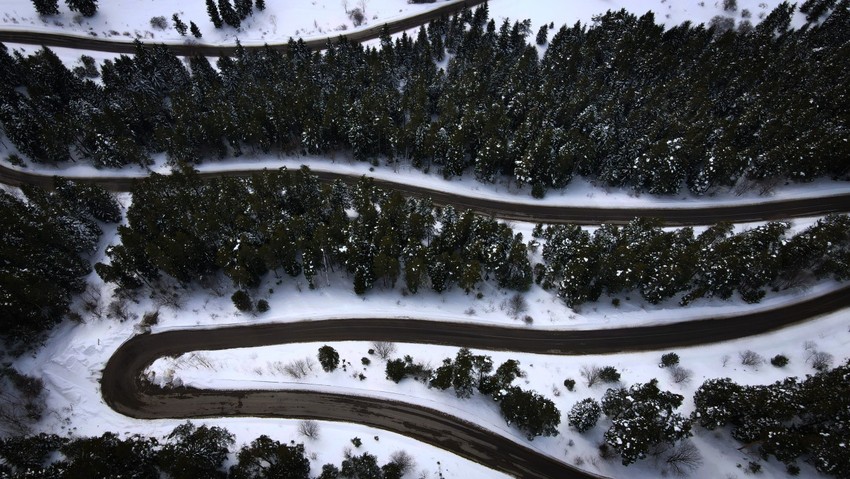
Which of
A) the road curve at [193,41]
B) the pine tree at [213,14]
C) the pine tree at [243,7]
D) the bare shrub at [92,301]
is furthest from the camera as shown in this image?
the pine tree at [243,7]

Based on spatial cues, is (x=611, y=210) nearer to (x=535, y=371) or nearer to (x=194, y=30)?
(x=535, y=371)

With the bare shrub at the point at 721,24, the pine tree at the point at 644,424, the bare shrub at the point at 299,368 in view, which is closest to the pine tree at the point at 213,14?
the bare shrub at the point at 299,368

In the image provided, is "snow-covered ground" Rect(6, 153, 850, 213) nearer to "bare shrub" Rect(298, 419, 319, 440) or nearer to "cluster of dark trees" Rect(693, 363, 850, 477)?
"cluster of dark trees" Rect(693, 363, 850, 477)

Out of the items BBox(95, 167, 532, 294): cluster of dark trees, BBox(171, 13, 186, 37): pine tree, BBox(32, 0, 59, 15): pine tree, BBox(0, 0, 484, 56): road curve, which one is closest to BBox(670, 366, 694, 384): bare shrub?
BBox(95, 167, 532, 294): cluster of dark trees

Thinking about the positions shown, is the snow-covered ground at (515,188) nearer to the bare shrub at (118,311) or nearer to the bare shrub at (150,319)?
the bare shrub at (118,311)

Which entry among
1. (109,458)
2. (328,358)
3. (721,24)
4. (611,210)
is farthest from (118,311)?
(721,24)

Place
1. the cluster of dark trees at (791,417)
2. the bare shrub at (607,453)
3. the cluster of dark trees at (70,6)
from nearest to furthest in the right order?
the cluster of dark trees at (791,417), the bare shrub at (607,453), the cluster of dark trees at (70,6)
